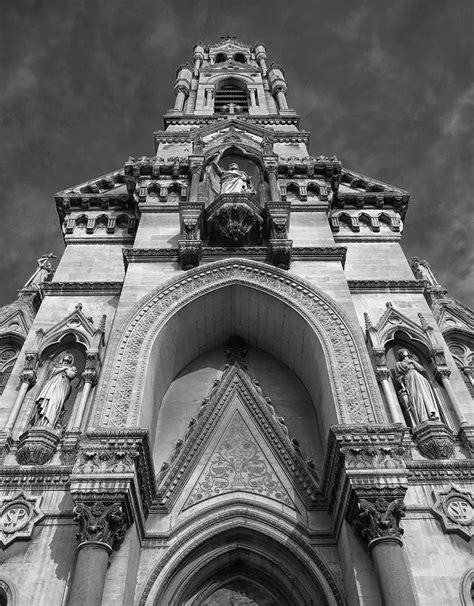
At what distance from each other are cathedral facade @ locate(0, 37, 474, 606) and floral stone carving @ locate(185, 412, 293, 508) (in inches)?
2.0

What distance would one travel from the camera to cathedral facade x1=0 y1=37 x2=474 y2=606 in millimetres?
9758

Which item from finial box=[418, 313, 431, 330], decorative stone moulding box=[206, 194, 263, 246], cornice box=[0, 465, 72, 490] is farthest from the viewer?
decorative stone moulding box=[206, 194, 263, 246]

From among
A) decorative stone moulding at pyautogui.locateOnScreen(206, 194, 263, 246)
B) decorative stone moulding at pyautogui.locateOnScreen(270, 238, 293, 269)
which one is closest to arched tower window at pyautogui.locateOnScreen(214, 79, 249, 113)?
decorative stone moulding at pyautogui.locateOnScreen(206, 194, 263, 246)

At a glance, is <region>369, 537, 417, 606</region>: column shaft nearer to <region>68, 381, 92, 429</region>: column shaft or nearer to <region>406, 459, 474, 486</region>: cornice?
<region>406, 459, 474, 486</region>: cornice

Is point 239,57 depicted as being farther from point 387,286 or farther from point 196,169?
point 387,286

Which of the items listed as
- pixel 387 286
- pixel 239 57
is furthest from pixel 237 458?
pixel 239 57

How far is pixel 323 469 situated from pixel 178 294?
17.4ft

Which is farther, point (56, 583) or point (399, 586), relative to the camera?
point (56, 583)

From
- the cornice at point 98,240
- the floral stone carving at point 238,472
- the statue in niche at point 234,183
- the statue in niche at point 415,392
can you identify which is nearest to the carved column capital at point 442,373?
the statue in niche at point 415,392

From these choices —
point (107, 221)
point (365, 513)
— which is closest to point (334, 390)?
point (365, 513)

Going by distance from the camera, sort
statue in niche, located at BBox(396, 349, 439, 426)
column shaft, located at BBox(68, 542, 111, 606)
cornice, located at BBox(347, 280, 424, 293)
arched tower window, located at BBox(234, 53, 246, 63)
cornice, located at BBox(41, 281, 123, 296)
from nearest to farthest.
Result: column shaft, located at BBox(68, 542, 111, 606) → statue in niche, located at BBox(396, 349, 439, 426) → cornice, located at BBox(347, 280, 424, 293) → cornice, located at BBox(41, 281, 123, 296) → arched tower window, located at BBox(234, 53, 246, 63)

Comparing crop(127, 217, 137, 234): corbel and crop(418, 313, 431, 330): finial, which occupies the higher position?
crop(127, 217, 137, 234): corbel

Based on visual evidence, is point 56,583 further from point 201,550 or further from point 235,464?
point 235,464

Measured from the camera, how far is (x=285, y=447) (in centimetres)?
1245
